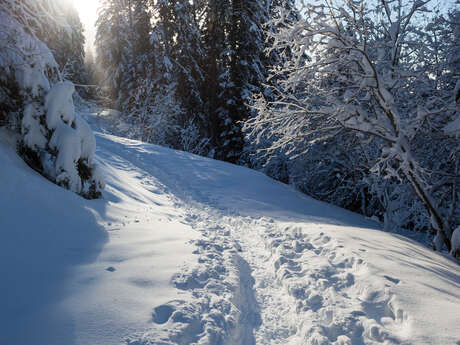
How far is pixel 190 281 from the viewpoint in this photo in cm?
350

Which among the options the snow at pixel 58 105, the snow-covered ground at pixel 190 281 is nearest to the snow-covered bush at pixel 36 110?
the snow at pixel 58 105

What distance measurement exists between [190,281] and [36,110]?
3900 millimetres

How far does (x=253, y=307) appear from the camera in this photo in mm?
3441

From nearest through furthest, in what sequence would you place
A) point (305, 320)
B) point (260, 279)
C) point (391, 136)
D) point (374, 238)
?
point (305, 320) → point (260, 279) → point (391, 136) → point (374, 238)

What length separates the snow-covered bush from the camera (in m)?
4.61

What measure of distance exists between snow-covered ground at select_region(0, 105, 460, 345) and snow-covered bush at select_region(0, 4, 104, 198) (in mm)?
330

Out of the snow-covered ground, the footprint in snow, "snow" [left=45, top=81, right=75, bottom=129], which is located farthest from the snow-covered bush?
the footprint in snow

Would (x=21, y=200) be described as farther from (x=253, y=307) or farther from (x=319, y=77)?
(x=319, y=77)

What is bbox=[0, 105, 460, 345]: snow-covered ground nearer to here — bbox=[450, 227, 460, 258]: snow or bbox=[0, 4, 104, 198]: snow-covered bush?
bbox=[0, 4, 104, 198]: snow-covered bush

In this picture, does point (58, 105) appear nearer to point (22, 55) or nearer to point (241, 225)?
point (22, 55)

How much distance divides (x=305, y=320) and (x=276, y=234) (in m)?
2.92

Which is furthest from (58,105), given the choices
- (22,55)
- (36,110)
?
(22,55)

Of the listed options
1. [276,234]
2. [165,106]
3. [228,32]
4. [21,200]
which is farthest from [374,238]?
[228,32]

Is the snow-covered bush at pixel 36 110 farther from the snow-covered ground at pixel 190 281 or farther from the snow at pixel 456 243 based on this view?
the snow at pixel 456 243
